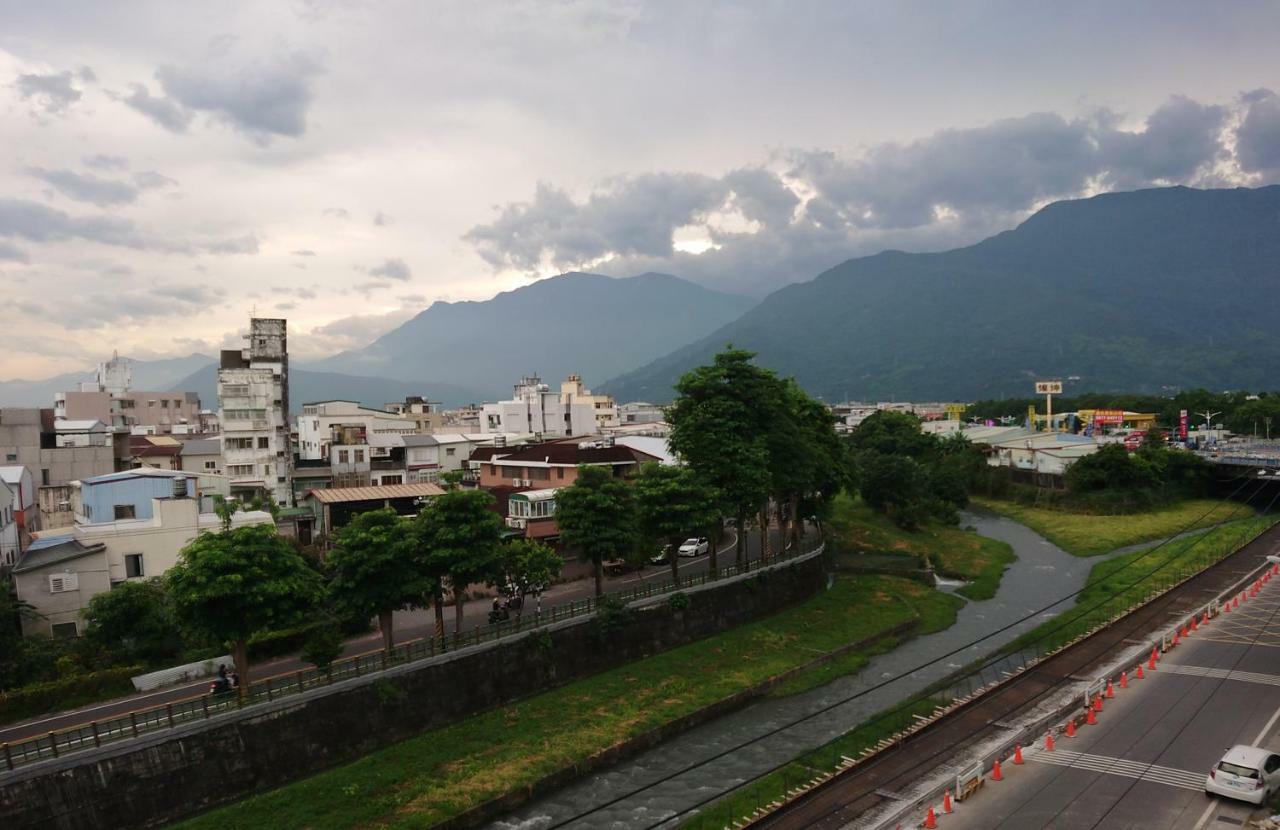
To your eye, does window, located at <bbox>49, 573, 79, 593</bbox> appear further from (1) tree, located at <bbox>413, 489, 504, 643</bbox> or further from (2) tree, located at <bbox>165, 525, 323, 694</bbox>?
(1) tree, located at <bbox>413, 489, 504, 643</bbox>

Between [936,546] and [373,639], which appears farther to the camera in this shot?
[936,546]

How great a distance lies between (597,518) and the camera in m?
36.4

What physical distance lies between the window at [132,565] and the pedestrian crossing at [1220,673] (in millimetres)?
44845

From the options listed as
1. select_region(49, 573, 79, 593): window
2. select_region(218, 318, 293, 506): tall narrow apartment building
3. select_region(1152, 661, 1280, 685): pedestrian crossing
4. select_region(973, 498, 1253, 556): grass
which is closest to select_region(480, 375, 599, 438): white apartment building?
select_region(218, 318, 293, 506): tall narrow apartment building

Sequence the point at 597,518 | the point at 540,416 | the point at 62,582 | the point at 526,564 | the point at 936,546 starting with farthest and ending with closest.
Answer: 1. the point at 540,416
2. the point at 936,546
3. the point at 597,518
4. the point at 526,564
5. the point at 62,582

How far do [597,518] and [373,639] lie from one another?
37.3 ft

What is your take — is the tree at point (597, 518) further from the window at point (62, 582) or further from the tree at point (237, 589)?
the window at point (62, 582)

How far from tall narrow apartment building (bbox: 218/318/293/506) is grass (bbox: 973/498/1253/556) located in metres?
63.4

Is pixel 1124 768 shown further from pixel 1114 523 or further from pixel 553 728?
pixel 1114 523

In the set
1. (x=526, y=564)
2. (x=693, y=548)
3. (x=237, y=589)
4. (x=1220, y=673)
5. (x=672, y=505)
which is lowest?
(x=1220, y=673)

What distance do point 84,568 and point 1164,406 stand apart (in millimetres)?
160122

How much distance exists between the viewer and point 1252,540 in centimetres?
5647

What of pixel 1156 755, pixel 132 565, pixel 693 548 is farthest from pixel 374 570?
pixel 693 548

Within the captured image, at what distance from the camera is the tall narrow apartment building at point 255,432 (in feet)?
188
